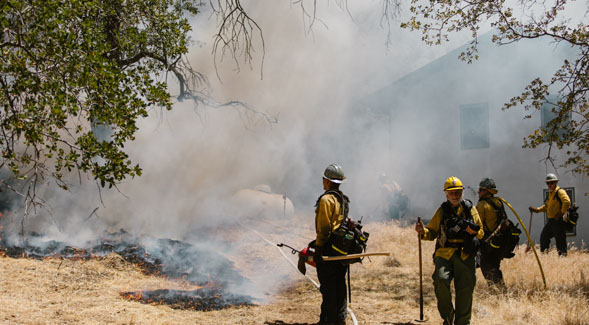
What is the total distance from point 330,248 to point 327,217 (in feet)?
1.28

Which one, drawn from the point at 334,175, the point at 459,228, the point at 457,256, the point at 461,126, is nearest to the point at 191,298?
the point at 334,175

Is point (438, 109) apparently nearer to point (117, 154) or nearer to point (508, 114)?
point (508, 114)

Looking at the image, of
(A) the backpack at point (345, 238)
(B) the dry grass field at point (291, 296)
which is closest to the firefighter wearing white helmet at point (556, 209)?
(B) the dry grass field at point (291, 296)

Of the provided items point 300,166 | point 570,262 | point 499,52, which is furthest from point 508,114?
point 300,166

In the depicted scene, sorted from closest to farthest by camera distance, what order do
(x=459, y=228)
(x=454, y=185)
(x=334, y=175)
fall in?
(x=459, y=228), (x=454, y=185), (x=334, y=175)

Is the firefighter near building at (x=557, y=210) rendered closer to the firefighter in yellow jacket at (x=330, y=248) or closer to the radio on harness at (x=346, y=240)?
the radio on harness at (x=346, y=240)

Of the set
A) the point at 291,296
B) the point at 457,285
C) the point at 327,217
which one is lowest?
the point at 291,296

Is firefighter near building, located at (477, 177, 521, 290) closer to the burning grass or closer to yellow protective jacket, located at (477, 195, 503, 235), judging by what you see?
yellow protective jacket, located at (477, 195, 503, 235)

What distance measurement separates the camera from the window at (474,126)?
14.1 meters

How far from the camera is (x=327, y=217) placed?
17.0 feet

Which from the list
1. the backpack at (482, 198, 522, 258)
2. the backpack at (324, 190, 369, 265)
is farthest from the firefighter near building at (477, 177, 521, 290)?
the backpack at (324, 190, 369, 265)

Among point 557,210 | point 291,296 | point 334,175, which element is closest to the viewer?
point 334,175

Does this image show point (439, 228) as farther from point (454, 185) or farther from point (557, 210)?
point (557, 210)

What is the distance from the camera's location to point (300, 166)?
21.2 metres
